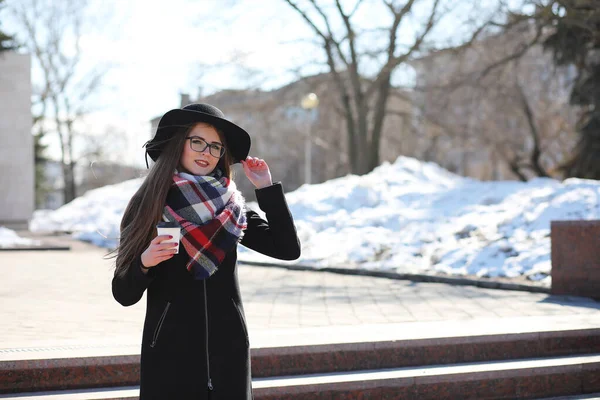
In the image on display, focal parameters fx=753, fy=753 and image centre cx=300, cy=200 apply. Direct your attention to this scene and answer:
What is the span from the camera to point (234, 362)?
2.89 meters

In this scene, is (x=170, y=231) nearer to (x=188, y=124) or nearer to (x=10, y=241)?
(x=188, y=124)

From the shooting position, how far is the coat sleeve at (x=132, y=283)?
2812 mm

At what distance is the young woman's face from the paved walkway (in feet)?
6.53

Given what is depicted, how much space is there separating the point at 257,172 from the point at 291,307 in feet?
14.2

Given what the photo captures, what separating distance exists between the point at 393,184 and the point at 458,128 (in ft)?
54.7

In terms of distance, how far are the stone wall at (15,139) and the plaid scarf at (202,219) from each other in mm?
20199

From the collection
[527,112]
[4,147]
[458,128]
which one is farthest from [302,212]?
[458,128]

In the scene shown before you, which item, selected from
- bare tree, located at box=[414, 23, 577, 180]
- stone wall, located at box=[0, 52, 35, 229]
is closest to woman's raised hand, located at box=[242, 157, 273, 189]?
stone wall, located at box=[0, 52, 35, 229]

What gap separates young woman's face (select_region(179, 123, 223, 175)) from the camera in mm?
2980

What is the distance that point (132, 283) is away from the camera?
9.29 ft

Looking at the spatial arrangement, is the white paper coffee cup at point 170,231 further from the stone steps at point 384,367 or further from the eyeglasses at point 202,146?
the stone steps at point 384,367

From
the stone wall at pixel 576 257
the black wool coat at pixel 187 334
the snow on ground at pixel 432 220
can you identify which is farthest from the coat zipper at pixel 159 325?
the snow on ground at pixel 432 220

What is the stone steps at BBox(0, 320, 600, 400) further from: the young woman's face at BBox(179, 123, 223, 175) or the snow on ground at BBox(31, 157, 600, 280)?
the snow on ground at BBox(31, 157, 600, 280)

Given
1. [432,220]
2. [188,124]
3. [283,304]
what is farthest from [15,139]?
[188,124]
